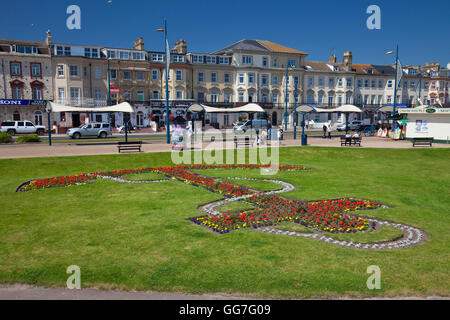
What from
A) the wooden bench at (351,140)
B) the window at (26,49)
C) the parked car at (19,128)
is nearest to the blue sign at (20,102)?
the window at (26,49)

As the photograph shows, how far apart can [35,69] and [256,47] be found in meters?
37.0

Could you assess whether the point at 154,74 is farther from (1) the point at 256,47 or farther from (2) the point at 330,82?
(2) the point at 330,82

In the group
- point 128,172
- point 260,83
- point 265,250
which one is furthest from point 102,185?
point 260,83

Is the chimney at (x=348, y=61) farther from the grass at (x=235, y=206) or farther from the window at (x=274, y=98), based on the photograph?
the grass at (x=235, y=206)

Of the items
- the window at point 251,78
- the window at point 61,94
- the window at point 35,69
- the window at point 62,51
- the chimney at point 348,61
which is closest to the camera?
the window at point 35,69

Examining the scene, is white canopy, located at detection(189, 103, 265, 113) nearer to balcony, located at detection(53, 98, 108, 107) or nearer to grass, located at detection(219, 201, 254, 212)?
grass, located at detection(219, 201, 254, 212)

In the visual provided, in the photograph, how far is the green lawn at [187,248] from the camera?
244 inches

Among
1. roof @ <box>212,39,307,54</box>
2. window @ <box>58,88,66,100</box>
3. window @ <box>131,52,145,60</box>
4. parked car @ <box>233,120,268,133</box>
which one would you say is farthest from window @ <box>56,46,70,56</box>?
parked car @ <box>233,120,268,133</box>

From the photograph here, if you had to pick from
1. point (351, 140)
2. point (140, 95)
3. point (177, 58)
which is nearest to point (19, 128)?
point (140, 95)

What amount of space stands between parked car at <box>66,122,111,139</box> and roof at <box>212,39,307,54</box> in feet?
112

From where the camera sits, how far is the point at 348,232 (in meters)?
8.76

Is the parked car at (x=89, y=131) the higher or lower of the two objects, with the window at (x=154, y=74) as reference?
lower

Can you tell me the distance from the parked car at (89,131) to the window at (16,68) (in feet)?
71.9

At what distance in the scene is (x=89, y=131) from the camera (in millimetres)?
37344
